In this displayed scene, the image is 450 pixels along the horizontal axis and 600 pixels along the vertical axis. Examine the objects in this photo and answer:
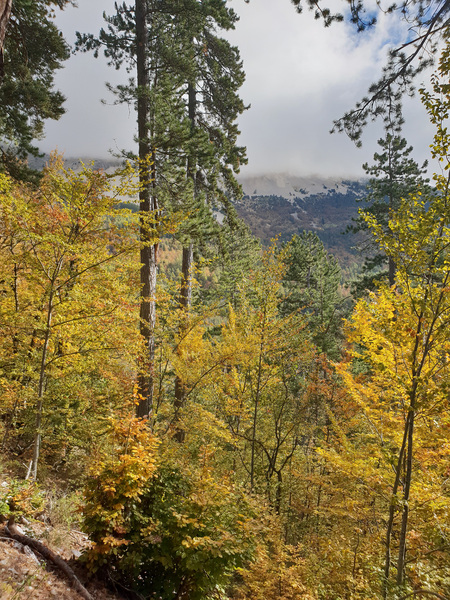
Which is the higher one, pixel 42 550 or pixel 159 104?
pixel 159 104

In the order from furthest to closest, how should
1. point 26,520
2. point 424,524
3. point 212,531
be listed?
point 424,524 → point 26,520 → point 212,531

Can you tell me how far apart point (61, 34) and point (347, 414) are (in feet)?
43.5

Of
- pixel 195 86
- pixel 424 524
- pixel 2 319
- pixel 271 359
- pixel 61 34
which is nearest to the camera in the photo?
pixel 424 524

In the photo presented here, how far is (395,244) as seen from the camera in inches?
146

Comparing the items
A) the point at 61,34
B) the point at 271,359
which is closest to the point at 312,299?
the point at 271,359

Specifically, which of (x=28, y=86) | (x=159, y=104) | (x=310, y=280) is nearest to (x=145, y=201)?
(x=159, y=104)

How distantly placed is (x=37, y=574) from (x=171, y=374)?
5457 mm

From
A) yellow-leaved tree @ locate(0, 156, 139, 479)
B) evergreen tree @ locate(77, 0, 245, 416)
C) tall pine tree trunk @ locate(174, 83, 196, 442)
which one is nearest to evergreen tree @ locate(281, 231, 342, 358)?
tall pine tree trunk @ locate(174, 83, 196, 442)

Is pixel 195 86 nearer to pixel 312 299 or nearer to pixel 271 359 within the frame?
pixel 271 359

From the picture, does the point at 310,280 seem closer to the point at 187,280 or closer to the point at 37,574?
the point at 187,280

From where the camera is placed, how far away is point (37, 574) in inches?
110

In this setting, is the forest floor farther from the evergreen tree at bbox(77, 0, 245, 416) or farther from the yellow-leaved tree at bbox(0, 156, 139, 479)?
the evergreen tree at bbox(77, 0, 245, 416)

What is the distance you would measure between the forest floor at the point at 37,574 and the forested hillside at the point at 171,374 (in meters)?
0.02

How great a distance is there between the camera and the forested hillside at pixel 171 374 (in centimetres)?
325
